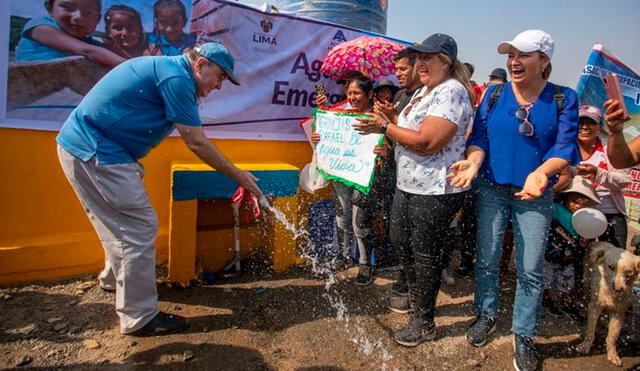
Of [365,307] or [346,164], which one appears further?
[346,164]

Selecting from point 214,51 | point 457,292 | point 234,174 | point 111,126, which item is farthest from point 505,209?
point 111,126

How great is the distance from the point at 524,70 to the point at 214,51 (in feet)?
7.17

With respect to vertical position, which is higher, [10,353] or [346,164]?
[346,164]

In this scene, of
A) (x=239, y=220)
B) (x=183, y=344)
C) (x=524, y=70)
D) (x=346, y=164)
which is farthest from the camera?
(x=239, y=220)

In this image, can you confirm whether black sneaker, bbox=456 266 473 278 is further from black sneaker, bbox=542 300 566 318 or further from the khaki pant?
the khaki pant

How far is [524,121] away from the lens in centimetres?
262

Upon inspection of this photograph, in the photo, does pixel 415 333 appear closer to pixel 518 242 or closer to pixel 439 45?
pixel 518 242

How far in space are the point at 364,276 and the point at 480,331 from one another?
1268 millimetres

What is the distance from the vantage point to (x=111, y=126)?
103 inches

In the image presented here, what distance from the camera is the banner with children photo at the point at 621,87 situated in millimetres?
5109

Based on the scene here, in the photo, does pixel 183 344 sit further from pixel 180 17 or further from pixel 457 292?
pixel 180 17

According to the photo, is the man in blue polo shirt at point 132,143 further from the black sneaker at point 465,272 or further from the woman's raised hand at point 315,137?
the black sneaker at point 465,272

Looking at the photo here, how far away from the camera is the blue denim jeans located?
2.67 m

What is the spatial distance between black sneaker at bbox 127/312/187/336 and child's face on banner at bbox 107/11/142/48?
256 cm
